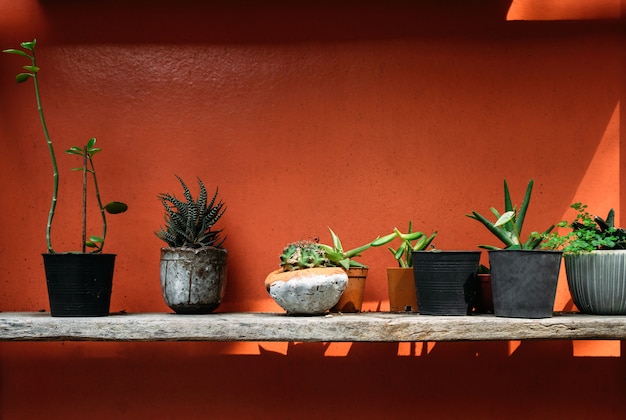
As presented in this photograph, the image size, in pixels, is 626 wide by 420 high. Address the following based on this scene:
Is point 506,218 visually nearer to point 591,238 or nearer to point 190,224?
point 591,238

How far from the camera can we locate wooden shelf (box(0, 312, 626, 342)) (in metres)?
1.98

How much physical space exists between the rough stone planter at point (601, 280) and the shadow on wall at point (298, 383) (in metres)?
0.41

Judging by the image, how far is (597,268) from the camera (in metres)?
2.16

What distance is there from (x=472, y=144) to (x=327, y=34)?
2.29ft

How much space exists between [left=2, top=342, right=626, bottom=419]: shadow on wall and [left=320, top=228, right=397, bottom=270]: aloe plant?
39cm

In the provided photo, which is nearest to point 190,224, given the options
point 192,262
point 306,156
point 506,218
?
point 192,262

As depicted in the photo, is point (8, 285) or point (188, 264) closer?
point (188, 264)

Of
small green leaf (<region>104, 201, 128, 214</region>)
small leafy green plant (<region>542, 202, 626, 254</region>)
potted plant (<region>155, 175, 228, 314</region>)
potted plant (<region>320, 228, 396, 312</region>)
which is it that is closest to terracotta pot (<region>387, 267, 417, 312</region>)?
potted plant (<region>320, 228, 396, 312</region>)

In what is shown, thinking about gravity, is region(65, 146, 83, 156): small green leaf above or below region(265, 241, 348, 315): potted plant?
above

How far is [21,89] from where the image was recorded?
8.54 feet

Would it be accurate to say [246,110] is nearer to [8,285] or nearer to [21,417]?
[8,285]

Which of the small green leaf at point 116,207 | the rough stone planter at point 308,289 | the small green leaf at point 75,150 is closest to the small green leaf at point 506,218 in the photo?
the rough stone planter at point 308,289

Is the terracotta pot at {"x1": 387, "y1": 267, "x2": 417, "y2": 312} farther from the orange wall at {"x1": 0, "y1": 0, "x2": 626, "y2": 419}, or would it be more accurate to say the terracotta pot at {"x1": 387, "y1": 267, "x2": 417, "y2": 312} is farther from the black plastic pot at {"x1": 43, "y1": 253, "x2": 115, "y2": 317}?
the black plastic pot at {"x1": 43, "y1": 253, "x2": 115, "y2": 317}

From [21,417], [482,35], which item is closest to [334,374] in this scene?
[21,417]
